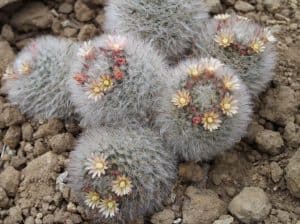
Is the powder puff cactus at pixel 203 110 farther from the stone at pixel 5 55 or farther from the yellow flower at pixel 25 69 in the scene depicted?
the stone at pixel 5 55

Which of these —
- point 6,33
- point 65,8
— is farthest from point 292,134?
point 6,33

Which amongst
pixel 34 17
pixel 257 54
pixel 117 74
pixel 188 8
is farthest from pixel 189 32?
pixel 34 17

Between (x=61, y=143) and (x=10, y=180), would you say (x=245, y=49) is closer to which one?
(x=61, y=143)

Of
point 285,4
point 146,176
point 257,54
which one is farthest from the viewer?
point 285,4

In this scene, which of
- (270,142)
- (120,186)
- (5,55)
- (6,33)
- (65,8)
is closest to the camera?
(120,186)

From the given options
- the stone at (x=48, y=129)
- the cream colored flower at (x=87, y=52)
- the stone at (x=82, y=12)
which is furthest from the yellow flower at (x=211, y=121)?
the stone at (x=82, y=12)

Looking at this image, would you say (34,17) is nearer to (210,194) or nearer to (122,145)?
(122,145)

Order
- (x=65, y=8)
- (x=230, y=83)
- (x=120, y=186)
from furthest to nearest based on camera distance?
(x=65, y=8), (x=230, y=83), (x=120, y=186)
